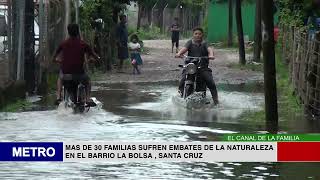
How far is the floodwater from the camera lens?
877 cm

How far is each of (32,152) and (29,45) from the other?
8.11 meters

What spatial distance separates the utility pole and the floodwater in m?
1.66

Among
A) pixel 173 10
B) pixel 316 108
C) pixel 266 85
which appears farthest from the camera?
pixel 173 10

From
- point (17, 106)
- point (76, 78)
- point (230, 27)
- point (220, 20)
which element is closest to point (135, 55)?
point (17, 106)

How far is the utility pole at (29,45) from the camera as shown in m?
16.6

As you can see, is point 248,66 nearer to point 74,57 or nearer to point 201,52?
point 201,52

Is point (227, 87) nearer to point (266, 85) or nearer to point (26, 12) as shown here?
point (26, 12)

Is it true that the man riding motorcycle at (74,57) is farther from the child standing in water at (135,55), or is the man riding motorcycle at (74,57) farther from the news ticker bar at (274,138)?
the child standing in water at (135,55)

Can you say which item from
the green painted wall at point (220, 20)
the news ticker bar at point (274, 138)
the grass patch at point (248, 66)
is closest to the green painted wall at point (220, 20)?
the green painted wall at point (220, 20)

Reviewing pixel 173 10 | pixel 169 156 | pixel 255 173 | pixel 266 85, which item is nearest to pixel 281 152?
pixel 255 173

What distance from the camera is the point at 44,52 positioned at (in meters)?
19.0

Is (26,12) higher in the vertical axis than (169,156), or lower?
higher

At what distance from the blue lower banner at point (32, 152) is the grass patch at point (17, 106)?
17.8 feet

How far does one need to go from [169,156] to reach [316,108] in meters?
5.09
